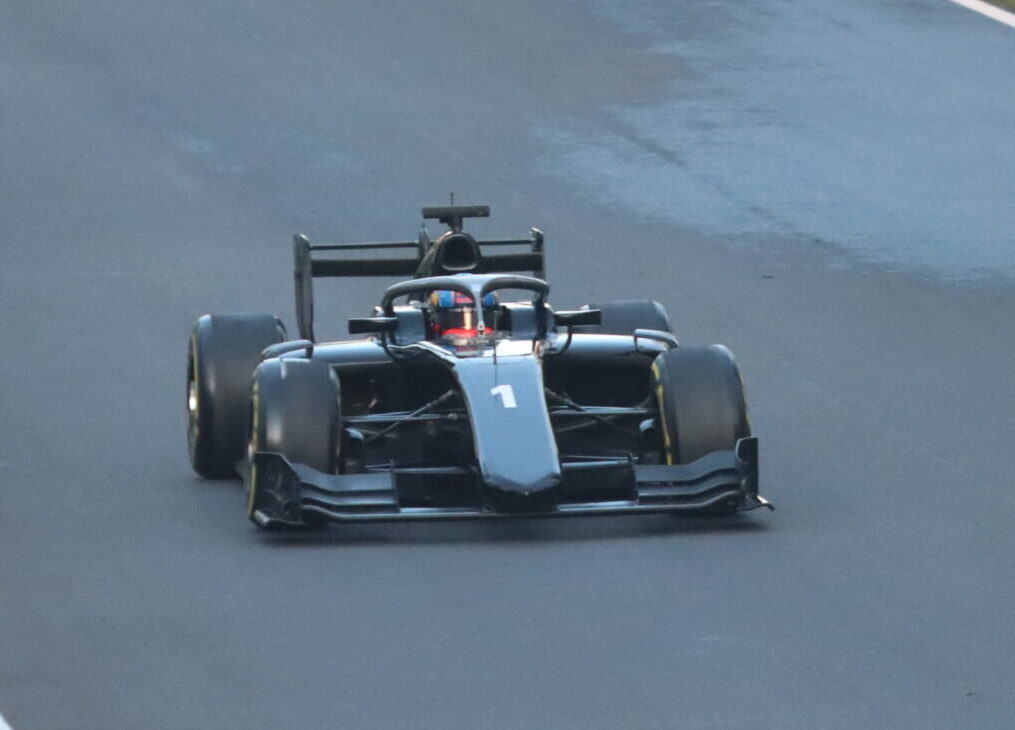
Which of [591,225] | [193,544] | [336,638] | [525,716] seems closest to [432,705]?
[525,716]

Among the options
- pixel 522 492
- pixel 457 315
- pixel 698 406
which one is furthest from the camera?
pixel 457 315

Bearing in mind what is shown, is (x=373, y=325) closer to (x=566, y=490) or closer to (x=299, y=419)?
(x=299, y=419)

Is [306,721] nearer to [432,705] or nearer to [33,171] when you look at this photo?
[432,705]

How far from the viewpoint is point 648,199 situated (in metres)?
21.0

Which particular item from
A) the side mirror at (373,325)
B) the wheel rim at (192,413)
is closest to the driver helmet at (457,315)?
the side mirror at (373,325)

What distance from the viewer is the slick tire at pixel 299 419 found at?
11344mm

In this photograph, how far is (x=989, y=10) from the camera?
28.1 m

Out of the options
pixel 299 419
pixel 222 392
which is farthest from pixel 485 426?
pixel 222 392

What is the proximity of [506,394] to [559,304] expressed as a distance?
661cm

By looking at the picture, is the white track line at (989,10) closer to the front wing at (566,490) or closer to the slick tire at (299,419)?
the front wing at (566,490)

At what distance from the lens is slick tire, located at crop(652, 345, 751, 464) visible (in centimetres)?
1165

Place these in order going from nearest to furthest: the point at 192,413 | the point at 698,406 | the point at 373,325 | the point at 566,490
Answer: the point at 566,490
the point at 698,406
the point at 373,325
the point at 192,413

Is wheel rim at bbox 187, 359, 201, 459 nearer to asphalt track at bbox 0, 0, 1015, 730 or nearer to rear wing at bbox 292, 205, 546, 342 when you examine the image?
asphalt track at bbox 0, 0, 1015, 730

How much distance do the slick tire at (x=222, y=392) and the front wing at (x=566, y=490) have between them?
3.49 ft
